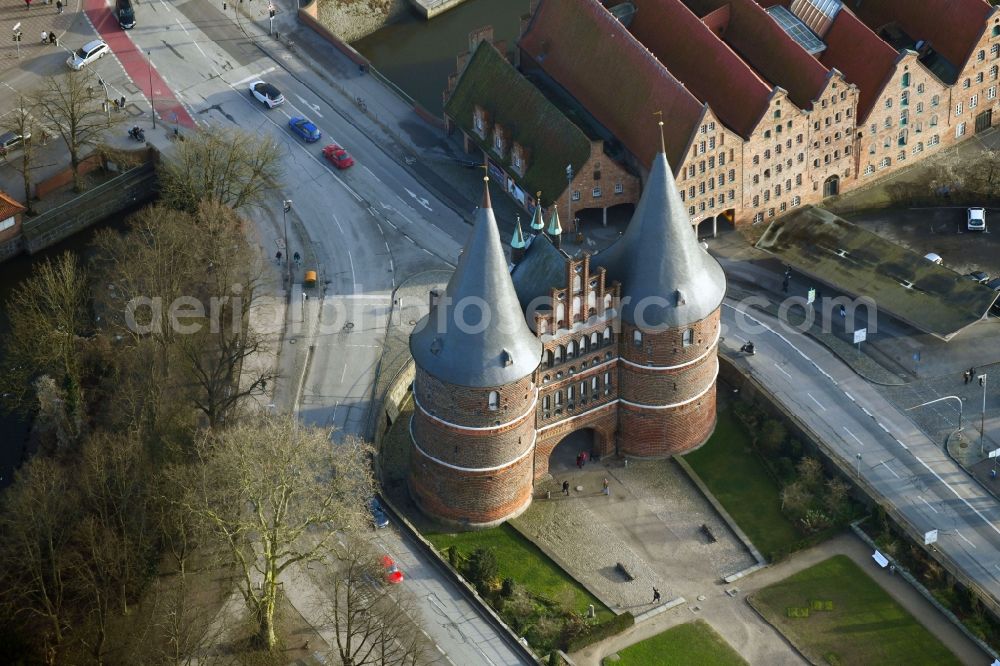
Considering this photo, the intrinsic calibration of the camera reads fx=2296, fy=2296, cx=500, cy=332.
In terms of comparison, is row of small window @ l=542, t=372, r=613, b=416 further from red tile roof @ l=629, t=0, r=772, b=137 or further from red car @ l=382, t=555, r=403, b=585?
red tile roof @ l=629, t=0, r=772, b=137

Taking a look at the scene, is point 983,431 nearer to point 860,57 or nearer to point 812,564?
point 812,564

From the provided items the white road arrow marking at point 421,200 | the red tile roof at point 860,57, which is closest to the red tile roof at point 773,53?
the red tile roof at point 860,57

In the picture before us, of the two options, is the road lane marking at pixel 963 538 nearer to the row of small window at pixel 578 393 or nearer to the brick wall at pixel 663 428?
the brick wall at pixel 663 428

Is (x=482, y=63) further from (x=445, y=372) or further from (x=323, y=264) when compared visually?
(x=445, y=372)

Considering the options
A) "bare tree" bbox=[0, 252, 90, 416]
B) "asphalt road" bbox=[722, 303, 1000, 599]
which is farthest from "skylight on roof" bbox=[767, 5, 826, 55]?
"bare tree" bbox=[0, 252, 90, 416]

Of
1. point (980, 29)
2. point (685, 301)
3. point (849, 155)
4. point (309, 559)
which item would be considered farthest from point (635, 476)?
point (980, 29)
